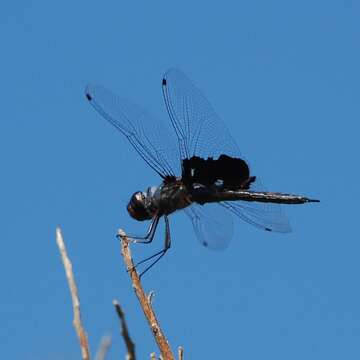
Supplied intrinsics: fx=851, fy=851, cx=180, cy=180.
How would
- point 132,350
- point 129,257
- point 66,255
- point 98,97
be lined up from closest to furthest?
point 132,350 < point 66,255 < point 129,257 < point 98,97

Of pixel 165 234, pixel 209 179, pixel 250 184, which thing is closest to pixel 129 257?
pixel 165 234

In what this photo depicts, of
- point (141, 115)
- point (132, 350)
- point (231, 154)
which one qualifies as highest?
point (141, 115)

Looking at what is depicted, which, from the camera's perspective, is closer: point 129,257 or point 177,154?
point 129,257

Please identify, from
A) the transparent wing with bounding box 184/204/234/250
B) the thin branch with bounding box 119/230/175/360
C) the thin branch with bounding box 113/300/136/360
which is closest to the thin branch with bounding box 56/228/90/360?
the thin branch with bounding box 113/300/136/360

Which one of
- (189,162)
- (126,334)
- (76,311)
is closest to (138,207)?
(189,162)

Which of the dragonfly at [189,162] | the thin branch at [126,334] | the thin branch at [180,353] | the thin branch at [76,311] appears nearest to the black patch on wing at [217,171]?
the dragonfly at [189,162]

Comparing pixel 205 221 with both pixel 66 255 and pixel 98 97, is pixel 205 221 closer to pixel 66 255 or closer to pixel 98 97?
pixel 98 97

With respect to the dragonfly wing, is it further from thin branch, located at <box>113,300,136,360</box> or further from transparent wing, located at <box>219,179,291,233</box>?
thin branch, located at <box>113,300,136,360</box>

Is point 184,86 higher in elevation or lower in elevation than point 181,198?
higher
